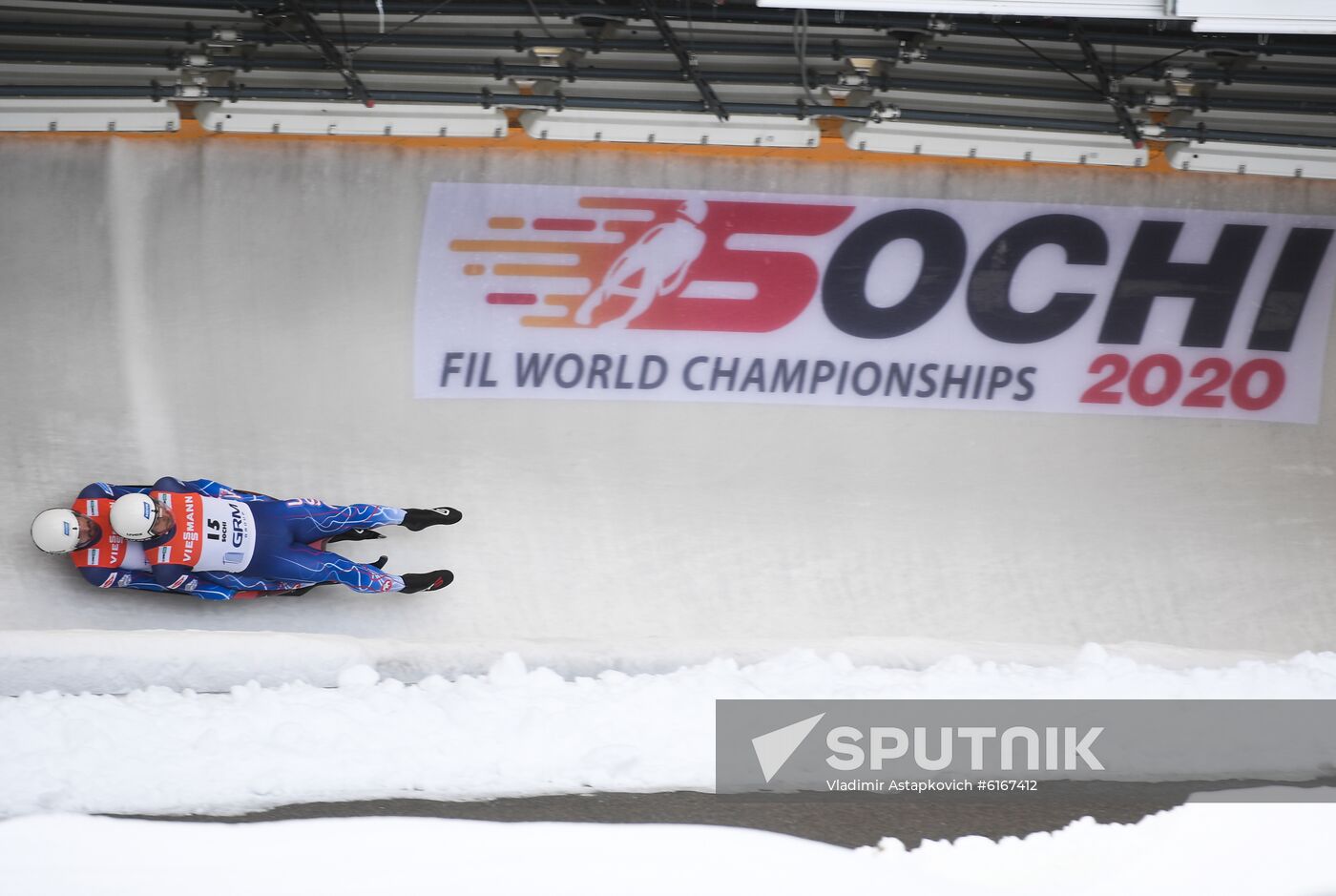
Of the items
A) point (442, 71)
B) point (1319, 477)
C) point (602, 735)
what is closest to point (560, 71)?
point (442, 71)

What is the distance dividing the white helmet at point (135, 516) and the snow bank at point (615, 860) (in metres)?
1.26

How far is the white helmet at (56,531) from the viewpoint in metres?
4.64

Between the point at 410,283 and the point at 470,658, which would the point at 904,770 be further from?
the point at 410,283

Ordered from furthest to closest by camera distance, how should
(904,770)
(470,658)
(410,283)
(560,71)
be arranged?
(410,283), (560,71), (470,658), (904,770)

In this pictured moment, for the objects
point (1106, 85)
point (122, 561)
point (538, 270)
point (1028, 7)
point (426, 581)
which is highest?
point (1028, 7)

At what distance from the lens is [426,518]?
5.12m

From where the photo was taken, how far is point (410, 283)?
5.56m

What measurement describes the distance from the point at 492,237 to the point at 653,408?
1.11 metres

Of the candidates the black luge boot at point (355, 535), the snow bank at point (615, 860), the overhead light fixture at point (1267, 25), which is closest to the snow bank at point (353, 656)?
the black luge boot at point (355, 535)

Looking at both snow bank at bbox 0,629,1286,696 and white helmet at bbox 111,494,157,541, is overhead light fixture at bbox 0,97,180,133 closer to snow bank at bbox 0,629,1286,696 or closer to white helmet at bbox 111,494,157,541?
white helmet at bbox 111,494,157,541

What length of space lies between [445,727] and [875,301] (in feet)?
9.37

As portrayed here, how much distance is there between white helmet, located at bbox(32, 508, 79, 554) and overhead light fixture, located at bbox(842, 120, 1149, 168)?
3.67 meters

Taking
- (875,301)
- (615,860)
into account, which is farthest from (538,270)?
(615,860)

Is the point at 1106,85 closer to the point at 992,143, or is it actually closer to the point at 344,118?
the point at 992,143
